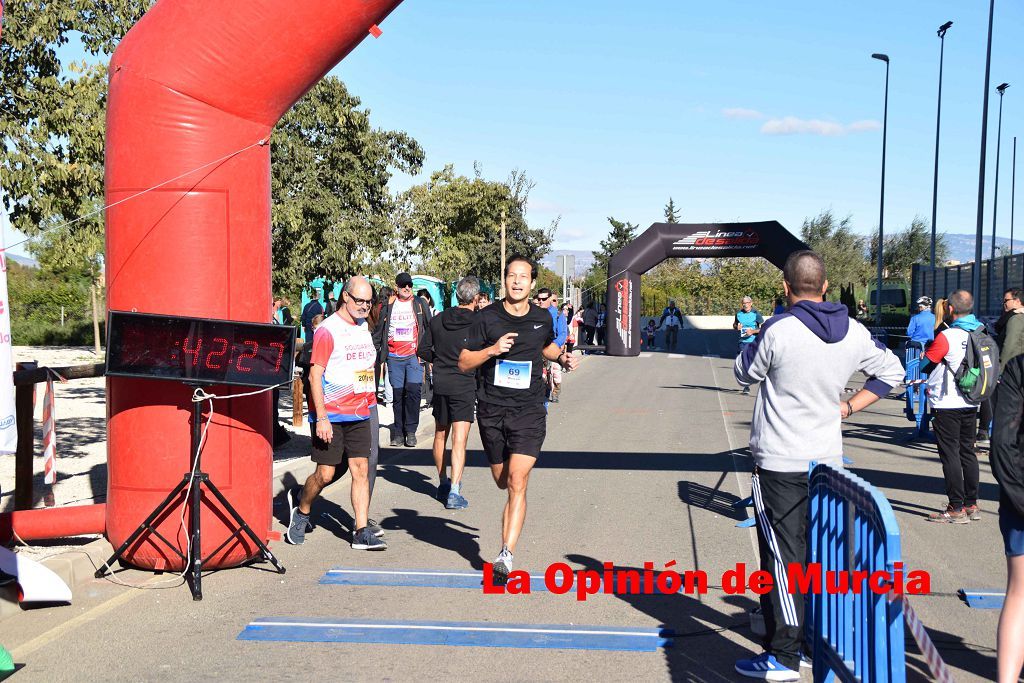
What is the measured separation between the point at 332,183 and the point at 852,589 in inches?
871

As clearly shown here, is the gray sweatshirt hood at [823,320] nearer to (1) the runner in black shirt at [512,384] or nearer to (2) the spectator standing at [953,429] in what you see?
(1) the runner in black shirt at [512,384]

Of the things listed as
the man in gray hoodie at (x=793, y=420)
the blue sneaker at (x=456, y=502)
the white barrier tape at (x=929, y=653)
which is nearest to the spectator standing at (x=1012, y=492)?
the white barrier tape at (x=929, y=653)

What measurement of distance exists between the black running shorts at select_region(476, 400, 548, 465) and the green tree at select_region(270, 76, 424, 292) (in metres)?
14.5

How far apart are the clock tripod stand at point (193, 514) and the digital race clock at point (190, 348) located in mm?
168

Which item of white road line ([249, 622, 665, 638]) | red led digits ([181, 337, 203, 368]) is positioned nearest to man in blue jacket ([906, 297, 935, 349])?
white road line ([249, 622, 665, 638])

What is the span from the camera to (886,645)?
3.61 meters

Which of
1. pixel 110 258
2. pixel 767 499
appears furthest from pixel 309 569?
pixel 767 499

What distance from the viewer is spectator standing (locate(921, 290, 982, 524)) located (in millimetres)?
8500

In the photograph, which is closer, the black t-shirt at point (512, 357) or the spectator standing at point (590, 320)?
the black t-shirt at point (512, 357)

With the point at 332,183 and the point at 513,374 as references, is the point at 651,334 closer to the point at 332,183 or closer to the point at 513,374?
the point at 332,183

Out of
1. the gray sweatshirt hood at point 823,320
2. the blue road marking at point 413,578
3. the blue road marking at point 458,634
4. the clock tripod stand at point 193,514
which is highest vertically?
the gray sweatshirt hood at point 823,320

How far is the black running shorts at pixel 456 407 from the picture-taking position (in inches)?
372

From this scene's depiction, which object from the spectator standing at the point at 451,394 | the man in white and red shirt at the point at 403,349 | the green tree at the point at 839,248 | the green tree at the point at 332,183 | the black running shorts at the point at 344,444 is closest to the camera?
the black running shorts at the point at 344,444

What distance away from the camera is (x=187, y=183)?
6.83m
